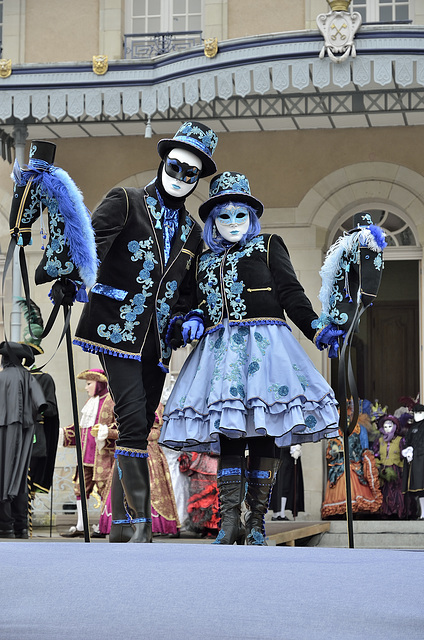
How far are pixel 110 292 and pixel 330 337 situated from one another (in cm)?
101

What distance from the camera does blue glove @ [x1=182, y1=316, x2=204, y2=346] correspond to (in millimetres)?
4582

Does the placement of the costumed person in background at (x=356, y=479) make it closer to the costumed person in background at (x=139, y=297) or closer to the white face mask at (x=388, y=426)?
the white face mask at (x=388, y=426)

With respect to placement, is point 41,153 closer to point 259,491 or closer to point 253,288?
point 253,288

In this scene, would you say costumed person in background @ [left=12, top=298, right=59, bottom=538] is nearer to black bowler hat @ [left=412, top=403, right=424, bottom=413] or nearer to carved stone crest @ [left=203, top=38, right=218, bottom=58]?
carved stone crest @ [left=203, top=38, right=218, bottom=58]

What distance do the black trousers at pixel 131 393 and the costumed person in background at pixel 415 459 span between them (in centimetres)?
682

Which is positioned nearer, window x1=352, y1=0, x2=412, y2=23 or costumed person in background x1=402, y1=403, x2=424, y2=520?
costumed person in background x1=402, y1=403, x2=424, y2=520

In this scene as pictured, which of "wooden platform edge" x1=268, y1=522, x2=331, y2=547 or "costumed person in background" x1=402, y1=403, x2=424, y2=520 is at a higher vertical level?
"costumed person in background" x1=402, y1=403, x2=424, y2=520

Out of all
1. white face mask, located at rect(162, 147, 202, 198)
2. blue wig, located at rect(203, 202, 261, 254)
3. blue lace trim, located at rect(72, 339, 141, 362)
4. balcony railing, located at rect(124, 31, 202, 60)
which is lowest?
blue lace trim, located at rect(72, 339, 141, 362)

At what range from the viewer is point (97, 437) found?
884 cm

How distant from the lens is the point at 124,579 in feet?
5.76

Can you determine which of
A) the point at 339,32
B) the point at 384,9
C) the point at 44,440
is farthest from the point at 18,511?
the point at 384,9

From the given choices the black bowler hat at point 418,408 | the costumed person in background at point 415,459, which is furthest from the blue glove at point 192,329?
the black bowler hat at point 418,408

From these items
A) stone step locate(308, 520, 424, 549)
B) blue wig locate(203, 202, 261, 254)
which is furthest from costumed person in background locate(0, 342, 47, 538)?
blue wig locate(203, 202, 261, 254)

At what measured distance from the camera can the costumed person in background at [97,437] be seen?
350 inches
